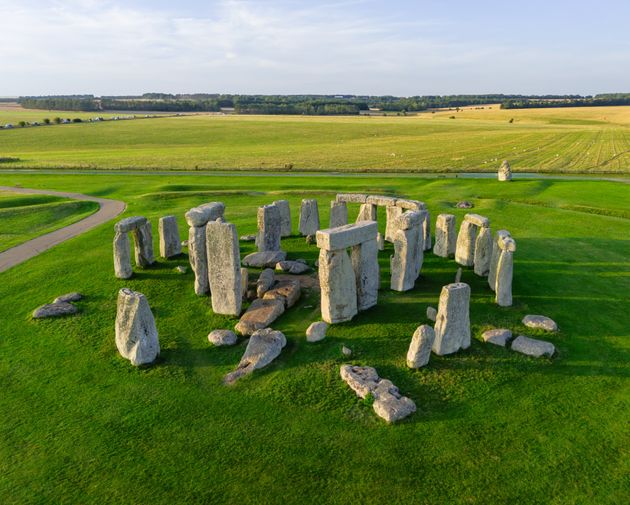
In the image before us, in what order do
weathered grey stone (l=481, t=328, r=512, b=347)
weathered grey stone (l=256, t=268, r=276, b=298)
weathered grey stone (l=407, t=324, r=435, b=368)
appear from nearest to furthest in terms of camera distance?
weathered grey stone (l=407, t=324, r=435, b=368) < weathered grey stone (l=481, t=328, r=512, b=347) < weathered grey stone (l=256, t=268, r=276, b=298)

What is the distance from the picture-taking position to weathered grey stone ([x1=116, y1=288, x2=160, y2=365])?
42.2ft

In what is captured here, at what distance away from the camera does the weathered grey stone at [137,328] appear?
12.9m

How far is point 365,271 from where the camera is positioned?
15531mm

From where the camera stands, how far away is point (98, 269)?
20344mm

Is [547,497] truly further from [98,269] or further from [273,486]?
[98,269]

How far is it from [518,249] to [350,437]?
14550 mm

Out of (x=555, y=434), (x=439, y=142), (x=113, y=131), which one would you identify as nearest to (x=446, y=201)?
(x=555, y=434)

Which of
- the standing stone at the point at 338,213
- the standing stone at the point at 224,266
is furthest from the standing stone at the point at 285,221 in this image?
the standing stone at the point at 224,266

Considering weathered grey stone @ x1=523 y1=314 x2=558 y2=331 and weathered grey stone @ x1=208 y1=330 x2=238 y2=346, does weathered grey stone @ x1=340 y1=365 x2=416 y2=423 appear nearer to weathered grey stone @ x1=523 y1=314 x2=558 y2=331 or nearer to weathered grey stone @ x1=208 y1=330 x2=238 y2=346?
weathered grey stone @ x1=208 y1=330 x2=238 y2=346

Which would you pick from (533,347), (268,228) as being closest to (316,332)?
(533,347)

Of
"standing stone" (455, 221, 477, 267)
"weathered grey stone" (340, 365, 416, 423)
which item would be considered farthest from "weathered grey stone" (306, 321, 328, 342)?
"standing stone" (455, 221, 477, 267)

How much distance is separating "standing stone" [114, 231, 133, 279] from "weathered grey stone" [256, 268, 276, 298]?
5.39 meters

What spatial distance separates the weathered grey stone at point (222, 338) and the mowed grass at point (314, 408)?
224mm

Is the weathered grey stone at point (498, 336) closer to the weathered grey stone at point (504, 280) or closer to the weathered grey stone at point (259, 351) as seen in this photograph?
the weathered grey stone at point (504, 280)
